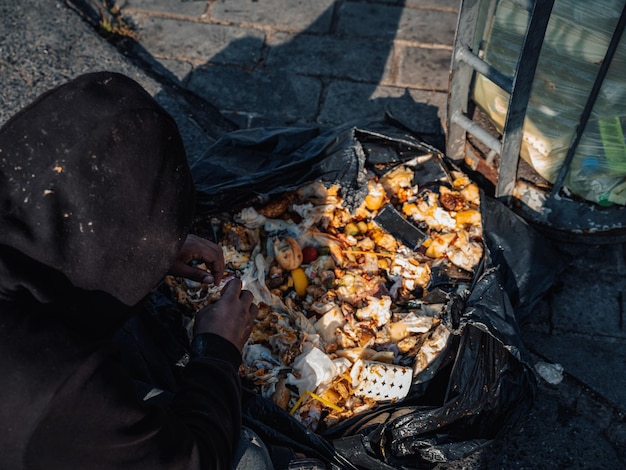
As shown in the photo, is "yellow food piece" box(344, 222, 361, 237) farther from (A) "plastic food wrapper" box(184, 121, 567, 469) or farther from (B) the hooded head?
(B) the hooded head

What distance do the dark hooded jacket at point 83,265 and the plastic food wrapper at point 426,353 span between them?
755mm

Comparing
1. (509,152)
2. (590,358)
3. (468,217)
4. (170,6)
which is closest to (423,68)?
(509,152)

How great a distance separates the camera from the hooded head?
4.86 feet

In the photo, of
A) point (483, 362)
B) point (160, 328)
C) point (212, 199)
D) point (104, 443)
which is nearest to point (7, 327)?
point (104, 443)

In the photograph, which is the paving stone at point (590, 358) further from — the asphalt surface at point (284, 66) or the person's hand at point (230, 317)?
the person's hand at point (230, 317)

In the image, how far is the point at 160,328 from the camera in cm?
247

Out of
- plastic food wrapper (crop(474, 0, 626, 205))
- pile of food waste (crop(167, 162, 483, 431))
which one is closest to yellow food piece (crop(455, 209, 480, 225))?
pile of food waste (crop(167, 162, 483, 431))

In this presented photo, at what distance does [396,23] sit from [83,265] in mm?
3278

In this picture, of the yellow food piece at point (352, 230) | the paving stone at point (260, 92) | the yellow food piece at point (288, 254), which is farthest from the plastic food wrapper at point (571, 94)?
the yellow food piece at point (288, 254)

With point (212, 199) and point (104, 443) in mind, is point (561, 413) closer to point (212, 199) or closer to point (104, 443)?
point (212, 199)

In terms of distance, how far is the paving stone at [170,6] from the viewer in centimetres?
429

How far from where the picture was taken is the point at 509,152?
9.29ft

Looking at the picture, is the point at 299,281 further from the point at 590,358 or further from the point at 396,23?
the point at 396,23

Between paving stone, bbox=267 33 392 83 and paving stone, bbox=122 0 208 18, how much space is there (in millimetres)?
612
